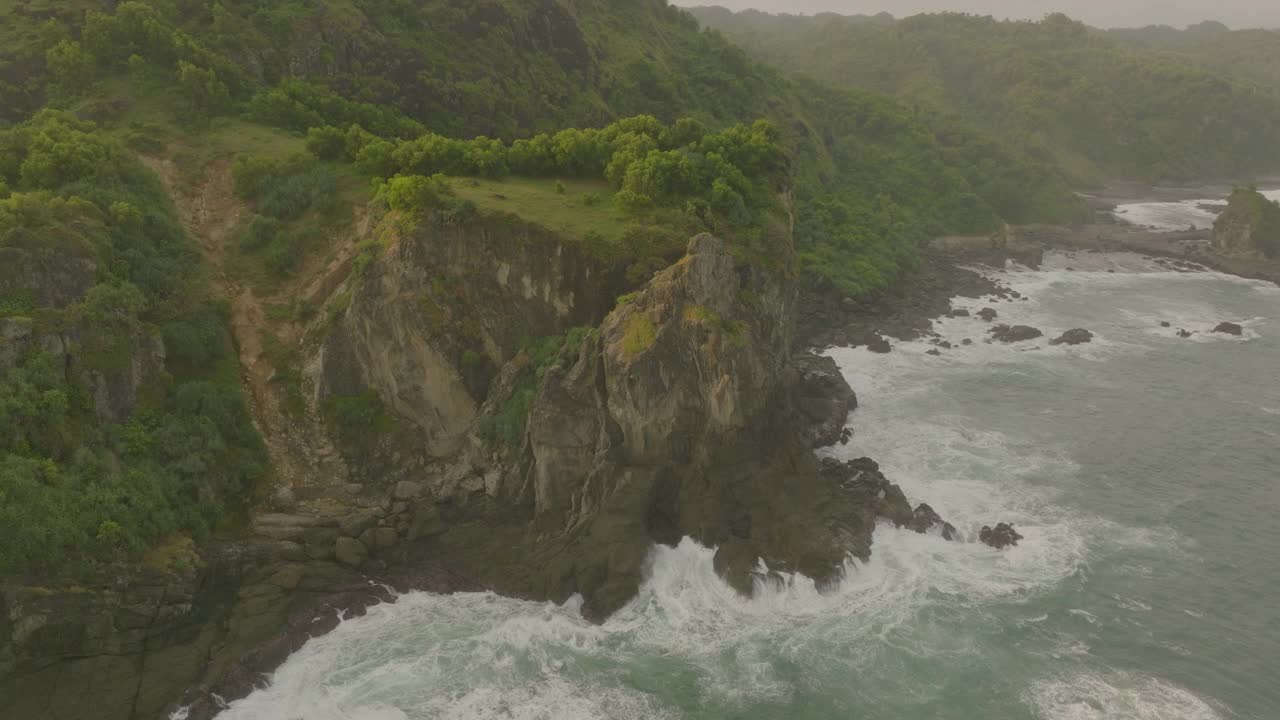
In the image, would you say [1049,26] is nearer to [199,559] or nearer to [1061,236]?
[1061,236]

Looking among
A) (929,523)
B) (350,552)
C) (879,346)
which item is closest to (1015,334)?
(879,346)

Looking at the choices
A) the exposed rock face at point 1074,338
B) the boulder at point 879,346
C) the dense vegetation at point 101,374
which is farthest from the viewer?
the exposed rock face at point 1074,338

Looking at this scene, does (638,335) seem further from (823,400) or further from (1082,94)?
(1082,94)

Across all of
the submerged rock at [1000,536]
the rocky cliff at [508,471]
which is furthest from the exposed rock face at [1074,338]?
the rocky cliff at [508,471]

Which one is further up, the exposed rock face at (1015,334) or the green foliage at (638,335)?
the green foliage at (638,335)

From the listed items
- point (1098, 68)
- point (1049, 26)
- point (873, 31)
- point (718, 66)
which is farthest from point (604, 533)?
point (1049, 26)

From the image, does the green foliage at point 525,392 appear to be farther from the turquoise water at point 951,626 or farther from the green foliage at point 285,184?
the green foliage at point 285,184

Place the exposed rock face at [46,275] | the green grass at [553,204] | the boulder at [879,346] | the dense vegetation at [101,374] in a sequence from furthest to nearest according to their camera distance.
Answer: the boulder at [879,346]
the green grass at [553,204]
the exposed rock face at [46,275]
the dense vegetation at [101,374]
